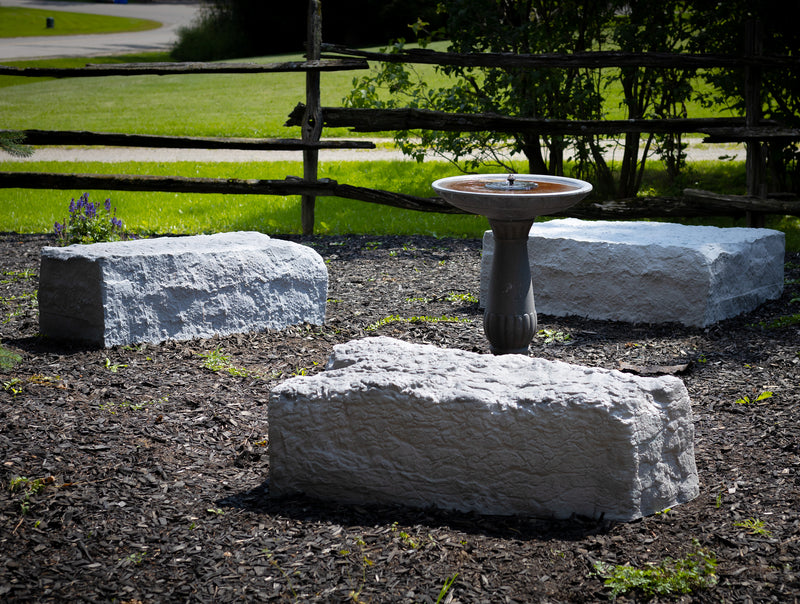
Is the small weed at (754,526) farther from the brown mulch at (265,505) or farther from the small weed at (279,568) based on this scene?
the small weed at (279,568)

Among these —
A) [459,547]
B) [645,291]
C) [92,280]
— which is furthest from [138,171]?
[459,547]

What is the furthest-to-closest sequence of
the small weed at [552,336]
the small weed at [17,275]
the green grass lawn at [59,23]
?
the green grass lawn at [59,23], the small weed at [17,275], the small weed at [552,336]

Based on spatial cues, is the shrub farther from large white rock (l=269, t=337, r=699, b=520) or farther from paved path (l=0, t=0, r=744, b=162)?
paved path (l=0, t=0, r=744, b=162)

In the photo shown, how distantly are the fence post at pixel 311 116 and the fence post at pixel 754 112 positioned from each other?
4085 millimetres

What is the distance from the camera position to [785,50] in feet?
29.0

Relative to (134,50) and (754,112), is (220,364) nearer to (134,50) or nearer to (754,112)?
(754,112)

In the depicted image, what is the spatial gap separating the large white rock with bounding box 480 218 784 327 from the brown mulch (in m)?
0.38

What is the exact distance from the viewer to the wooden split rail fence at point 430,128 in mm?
7500

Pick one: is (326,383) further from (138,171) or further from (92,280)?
(138,171)

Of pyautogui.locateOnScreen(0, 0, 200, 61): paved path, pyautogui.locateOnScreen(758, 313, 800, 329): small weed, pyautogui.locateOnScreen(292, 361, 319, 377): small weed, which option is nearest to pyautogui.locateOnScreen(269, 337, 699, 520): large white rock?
pyautogui.locateOnScreen(292, 361, 319, 377): small weed

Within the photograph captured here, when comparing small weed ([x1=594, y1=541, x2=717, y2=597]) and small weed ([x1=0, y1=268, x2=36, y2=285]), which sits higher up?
small weed ([x1=0, y1=268, x2=36, y2=285])

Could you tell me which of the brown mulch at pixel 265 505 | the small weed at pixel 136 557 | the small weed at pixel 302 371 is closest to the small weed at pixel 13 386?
the brown mulch at pixel 265 505

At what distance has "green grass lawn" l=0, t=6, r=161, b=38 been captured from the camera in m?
37.7

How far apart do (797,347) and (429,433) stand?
9.37 feet
